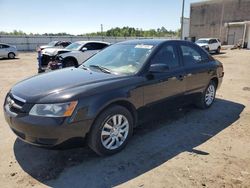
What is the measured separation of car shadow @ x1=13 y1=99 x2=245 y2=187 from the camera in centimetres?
316

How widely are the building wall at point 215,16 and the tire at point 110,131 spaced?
A: 41698mm

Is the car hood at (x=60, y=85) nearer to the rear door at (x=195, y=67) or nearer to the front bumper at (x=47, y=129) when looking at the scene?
the front bumper at (x=47, y=129)

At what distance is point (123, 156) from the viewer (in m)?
3.68

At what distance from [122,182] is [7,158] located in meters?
1.78

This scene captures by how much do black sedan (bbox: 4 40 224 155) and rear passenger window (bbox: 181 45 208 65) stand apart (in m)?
0.02

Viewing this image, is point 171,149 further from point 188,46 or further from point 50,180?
point 188,46

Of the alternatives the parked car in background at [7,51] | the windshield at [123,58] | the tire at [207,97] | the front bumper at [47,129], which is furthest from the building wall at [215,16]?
the front bumper at [47,129]

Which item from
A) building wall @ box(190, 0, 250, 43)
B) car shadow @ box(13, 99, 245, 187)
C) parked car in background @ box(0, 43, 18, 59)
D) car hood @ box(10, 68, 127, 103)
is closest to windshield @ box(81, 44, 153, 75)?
car hood @ box(10, 68, 127, 103)

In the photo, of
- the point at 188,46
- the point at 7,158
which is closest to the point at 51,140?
the point at 7,158

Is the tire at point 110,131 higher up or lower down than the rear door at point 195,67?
lower down

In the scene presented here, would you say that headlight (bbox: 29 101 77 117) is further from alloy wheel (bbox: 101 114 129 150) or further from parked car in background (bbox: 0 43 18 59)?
parked car in background (bbox: 0 43 18 59)

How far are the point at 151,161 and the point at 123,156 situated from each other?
1.38 ft

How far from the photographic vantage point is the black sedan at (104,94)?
3.12m

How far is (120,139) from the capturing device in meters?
3.82
